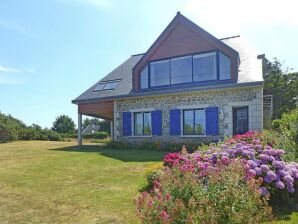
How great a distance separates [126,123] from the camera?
21.2m

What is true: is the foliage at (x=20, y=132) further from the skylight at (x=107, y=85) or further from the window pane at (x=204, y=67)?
the window pane at (x=204, y=67)

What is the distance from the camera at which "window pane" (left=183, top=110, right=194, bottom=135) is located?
62.3 feet

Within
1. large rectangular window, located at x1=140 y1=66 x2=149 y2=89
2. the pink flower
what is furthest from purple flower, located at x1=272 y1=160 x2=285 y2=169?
large rectangular window, located at x1=140 y1=66 x2=149 y2=89

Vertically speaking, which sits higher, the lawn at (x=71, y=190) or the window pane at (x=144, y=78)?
the window pane at (x=144, y=78)

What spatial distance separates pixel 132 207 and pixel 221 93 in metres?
11.8

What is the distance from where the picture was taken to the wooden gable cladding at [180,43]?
19375 millimetres

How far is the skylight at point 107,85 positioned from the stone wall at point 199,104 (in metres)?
1.67

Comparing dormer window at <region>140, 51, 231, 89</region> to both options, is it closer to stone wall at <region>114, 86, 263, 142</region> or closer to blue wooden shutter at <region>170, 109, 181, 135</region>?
stone wall at <region>114, 86, 263, 142</region>

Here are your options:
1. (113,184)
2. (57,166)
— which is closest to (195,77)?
(57,166)

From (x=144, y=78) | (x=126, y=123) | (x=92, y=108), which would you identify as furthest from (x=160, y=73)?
(x=92, y=108)

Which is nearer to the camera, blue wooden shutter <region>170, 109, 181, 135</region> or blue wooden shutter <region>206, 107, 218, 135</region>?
blue wooden shutter <region>206, 107, 218, 135</region>

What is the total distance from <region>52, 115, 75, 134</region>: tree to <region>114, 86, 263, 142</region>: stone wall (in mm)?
36037

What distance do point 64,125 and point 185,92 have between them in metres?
40.7

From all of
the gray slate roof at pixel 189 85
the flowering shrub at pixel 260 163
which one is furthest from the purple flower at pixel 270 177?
the gray slate roof at pixel 189 85
